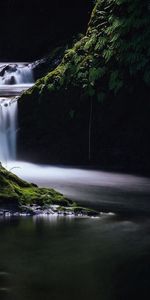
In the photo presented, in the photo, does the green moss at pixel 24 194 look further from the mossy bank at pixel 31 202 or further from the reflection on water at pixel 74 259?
the reflection on water at pixel 74 259

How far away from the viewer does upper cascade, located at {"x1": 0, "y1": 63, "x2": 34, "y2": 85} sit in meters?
18.7

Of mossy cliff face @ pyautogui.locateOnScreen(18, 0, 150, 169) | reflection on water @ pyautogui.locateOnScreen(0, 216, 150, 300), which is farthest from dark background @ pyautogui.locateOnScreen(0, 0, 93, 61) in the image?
reflection on water @ pyautogui.locateOnScreen(0, 216, 150, 300)

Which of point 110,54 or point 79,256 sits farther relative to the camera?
point 110,54

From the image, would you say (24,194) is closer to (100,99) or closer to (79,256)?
(79,256)

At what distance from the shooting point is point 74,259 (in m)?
6.50

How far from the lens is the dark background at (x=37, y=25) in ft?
72.4

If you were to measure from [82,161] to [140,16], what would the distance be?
11.1 feet

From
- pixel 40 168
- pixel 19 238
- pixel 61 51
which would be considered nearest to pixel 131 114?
pixel 40 168

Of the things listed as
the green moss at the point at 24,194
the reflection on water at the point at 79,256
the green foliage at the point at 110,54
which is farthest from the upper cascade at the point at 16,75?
the green moss at the point at 24,194

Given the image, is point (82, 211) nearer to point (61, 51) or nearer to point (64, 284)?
point (64, 284)

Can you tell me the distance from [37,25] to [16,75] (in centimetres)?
519

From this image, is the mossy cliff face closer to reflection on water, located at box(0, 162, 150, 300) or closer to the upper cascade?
the upper cascade

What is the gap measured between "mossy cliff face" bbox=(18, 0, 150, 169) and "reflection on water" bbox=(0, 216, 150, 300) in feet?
18.7

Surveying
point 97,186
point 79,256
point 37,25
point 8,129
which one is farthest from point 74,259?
point 37,25
